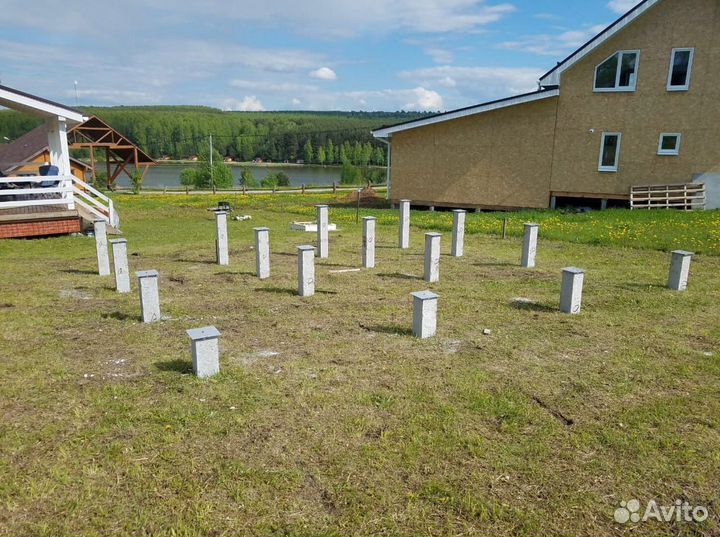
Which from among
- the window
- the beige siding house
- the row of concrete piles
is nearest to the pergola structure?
the beige siding house

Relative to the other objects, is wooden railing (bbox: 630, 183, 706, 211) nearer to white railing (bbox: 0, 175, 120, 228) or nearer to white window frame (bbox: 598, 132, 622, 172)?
white window frame (bbox: 598, 132, 622, 172)

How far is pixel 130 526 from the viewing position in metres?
3.14

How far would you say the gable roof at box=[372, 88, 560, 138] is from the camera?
2114cm

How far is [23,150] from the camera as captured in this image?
106ft

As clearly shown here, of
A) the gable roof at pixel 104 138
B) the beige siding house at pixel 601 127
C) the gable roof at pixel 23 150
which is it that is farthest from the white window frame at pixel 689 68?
the gable roof at pixel 104 138

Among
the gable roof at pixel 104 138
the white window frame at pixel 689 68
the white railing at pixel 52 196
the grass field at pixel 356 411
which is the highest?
the white window frame at pixel 689 68

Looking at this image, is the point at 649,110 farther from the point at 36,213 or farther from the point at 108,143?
the point at 108,143

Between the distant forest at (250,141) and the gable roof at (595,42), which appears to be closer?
the gable roof at (595,42)

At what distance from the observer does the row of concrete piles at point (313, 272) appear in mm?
5199

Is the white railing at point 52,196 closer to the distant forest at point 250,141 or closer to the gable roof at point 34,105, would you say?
the gable roof at point 34,105

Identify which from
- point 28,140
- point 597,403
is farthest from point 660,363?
point 28,140

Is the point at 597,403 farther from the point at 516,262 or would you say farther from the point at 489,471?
the point at 516,262

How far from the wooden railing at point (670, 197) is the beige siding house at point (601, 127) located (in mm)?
321

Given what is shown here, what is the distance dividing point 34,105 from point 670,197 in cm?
2183
